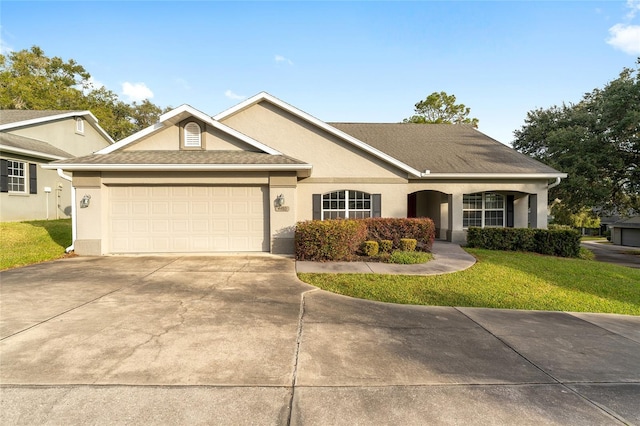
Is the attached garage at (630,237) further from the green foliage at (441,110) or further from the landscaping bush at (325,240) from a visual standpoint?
the landscaping bush at (325,240)

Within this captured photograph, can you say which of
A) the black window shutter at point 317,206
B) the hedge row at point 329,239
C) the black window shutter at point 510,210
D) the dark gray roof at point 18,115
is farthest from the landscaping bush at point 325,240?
the dark gray roof at point 18,115

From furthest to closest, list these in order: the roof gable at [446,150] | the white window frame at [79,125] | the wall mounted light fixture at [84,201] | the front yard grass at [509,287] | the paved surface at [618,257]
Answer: the white window frame at [79,125] < the paved surface at [618,257] < the roof gable at [446,150] < the wall mounted light fixture at [84,201] < the front yard grass at [509,287]

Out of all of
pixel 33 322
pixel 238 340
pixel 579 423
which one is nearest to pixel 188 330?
pixel 238 340

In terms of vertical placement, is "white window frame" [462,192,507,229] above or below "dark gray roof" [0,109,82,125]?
below

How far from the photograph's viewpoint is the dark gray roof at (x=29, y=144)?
14.4 meters

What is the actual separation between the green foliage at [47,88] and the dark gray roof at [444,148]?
93.0 ft

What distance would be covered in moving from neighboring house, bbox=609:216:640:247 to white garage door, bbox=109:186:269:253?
43631 millimetres

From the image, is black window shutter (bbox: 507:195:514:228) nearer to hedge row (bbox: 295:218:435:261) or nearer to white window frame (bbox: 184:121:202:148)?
hedge row (bbox: 295:218:435:261)

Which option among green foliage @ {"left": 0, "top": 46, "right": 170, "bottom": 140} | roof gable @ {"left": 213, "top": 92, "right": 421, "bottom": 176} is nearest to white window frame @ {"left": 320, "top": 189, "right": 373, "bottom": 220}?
roof gable @ {"left": 213, "top": 92, "right": 421, "bottom": 176}

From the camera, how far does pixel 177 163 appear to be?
373 inches

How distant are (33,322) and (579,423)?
23.1 feet

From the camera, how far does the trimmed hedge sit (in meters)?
11.1

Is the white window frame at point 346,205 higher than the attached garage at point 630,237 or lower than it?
higher

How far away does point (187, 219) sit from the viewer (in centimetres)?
1019
